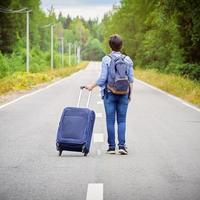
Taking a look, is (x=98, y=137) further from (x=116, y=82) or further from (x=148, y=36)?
(x=148, y=36)

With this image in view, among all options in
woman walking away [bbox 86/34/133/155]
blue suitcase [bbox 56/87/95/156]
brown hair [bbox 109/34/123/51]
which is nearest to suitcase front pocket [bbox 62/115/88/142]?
blue suitcase [bbox 56/87/95/156]

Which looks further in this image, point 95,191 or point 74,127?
point 74,127

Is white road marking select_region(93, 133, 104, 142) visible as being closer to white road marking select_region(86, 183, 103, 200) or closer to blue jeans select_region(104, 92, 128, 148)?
blue jeans select_region(104, 92, 128, 148)

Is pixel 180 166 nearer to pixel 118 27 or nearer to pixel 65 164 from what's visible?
pixel 65 164

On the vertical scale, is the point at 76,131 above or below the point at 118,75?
below

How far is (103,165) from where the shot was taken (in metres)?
9.46

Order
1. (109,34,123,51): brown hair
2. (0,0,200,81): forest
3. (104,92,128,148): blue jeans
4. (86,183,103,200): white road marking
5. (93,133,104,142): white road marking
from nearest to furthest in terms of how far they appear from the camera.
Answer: (86,183,103,200): white road marking, (109,34,123,51): brown hair, (104,92,128,148): blue jeans, (93,133,104,142): white road marking, (0,0,200,81): forest

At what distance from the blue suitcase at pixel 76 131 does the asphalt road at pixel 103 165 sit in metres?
0.17

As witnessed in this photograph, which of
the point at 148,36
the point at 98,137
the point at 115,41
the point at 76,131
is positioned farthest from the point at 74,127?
the point at 148,36

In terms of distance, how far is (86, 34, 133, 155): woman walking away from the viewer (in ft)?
33.6

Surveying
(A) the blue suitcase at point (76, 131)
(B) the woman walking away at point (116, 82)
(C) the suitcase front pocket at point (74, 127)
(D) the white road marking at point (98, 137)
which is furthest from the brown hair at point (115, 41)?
(D) the white road marking at point (98, 137)

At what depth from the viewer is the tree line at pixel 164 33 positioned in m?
31.7

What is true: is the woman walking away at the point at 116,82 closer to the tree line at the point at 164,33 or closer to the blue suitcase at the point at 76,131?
the blue suitcase at the point at 76,131

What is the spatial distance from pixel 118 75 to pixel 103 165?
149 cm
